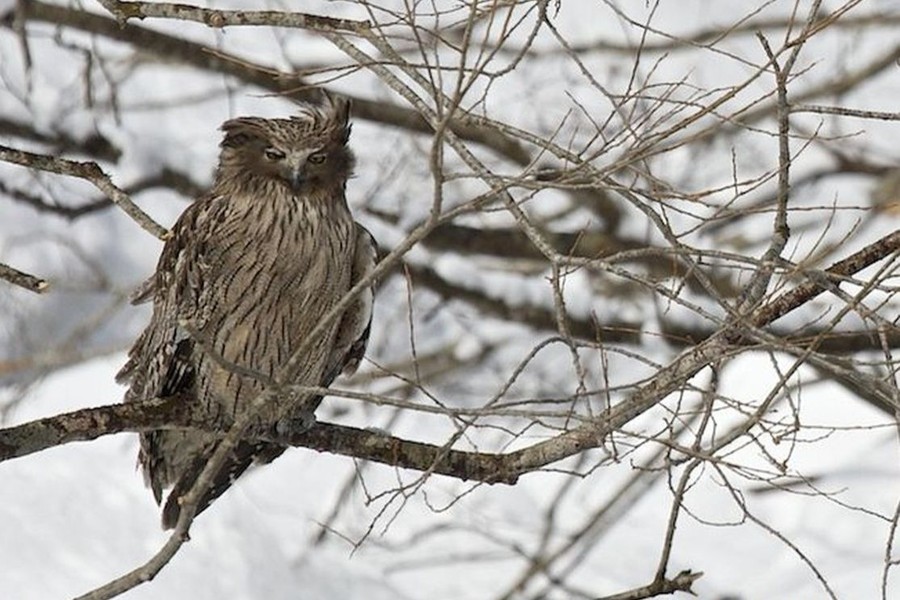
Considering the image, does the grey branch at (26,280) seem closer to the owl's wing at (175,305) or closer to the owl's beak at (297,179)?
the owl's wing at (175,305)

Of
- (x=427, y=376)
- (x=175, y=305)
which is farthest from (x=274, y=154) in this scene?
(x=427, y=376)

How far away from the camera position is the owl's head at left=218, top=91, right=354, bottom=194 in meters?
4.61

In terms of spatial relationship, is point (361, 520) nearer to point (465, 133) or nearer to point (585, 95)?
point (465, 133)

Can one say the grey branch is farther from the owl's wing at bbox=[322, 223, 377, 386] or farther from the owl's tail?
the owl's tail

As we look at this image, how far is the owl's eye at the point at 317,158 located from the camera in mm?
4617

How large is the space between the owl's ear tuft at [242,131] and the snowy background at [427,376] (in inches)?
60.1

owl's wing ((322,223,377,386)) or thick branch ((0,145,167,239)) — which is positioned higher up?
owl's wing ((322,223,377,386))

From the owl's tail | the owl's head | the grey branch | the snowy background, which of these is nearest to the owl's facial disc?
the owl's head

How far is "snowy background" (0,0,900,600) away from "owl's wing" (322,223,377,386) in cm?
174

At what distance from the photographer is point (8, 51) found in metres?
9.66

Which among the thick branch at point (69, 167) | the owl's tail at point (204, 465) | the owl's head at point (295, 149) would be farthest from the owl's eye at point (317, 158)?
the owl's tail at point (204, 465)

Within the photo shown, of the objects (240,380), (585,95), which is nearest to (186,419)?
(240,380)

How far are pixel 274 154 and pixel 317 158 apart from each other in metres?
0.11

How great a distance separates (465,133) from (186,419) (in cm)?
304
